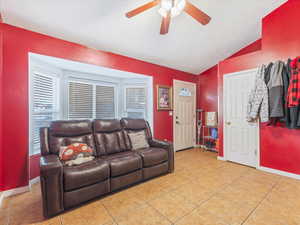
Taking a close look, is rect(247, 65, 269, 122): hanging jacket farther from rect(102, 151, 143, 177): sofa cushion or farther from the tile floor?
rect(102, 151, 143, 177): sofa cushion

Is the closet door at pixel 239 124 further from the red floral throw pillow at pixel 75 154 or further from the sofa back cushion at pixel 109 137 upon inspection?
the red floral throw pillow at pixel 75 154

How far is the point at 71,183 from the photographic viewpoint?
1708mm

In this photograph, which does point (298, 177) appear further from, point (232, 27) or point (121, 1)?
point (121, 1)

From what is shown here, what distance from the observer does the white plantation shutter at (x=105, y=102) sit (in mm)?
3682

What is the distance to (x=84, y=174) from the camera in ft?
5.88

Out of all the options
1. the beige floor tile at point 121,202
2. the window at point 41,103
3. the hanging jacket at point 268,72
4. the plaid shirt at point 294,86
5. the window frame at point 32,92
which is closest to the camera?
the beige floor tile at point 121,202

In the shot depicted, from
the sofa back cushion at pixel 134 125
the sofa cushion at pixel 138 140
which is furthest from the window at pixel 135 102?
the sofa cushion at pixel 138 140

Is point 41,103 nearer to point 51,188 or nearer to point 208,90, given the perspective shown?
point 51,188

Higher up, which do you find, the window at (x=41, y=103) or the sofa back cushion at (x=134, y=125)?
the window at (x=41, y=103)

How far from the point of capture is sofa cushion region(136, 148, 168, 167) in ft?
7.89

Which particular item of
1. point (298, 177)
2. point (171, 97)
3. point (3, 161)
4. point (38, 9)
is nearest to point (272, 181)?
point (298, 177)

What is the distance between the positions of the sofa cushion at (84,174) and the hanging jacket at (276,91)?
274 cm

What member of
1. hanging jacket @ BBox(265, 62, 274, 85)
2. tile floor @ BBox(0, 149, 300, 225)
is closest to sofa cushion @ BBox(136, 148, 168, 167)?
tile floor @ BBox(0, 149, 300, 225)

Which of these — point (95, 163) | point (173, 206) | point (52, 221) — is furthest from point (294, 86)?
point (52, 221)
